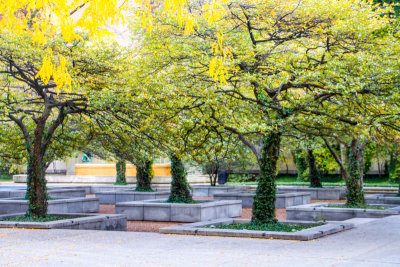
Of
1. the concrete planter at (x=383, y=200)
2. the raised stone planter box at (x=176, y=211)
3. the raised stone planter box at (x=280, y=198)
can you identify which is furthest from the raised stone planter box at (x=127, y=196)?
the concrete planter at (x=383, y=200)

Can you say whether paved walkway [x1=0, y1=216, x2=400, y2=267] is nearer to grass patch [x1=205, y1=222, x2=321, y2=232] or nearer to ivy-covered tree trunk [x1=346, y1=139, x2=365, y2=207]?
grass patch [x1=205, y1=222, x2=321, y2=232]

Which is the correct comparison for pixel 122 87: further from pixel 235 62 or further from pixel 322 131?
pixel 322 131

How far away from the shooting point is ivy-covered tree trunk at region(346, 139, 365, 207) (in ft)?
57.8

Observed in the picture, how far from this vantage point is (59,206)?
19.9 meters

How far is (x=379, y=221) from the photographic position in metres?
14.0

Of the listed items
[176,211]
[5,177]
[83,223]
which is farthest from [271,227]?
[5,177]

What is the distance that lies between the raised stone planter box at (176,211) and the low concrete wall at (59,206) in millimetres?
2333

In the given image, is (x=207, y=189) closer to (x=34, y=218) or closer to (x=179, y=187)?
(x=179, y=187)

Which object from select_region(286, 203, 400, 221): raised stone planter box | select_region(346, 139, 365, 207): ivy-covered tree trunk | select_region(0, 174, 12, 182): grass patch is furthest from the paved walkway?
select_region(0, 174, 12, 182): grass patch

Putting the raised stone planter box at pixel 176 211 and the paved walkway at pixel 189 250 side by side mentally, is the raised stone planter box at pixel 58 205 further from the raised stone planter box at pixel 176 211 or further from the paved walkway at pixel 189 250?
the paved walkway at pixel 189 250

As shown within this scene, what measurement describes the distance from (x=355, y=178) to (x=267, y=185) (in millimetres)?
6045

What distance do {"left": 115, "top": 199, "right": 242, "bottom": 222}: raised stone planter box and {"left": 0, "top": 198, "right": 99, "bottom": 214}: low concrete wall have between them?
2333 millimetres

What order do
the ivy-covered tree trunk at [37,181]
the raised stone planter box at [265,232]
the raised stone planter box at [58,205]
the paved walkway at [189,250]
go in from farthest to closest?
1. the raised stone planter box at [58,205]
2. the ivy-covered tree trunk at [37,181]
3. the raised stone planter box at [265,232]
4. the paved walkway at [189,250]

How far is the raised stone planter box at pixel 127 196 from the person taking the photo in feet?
77.6
